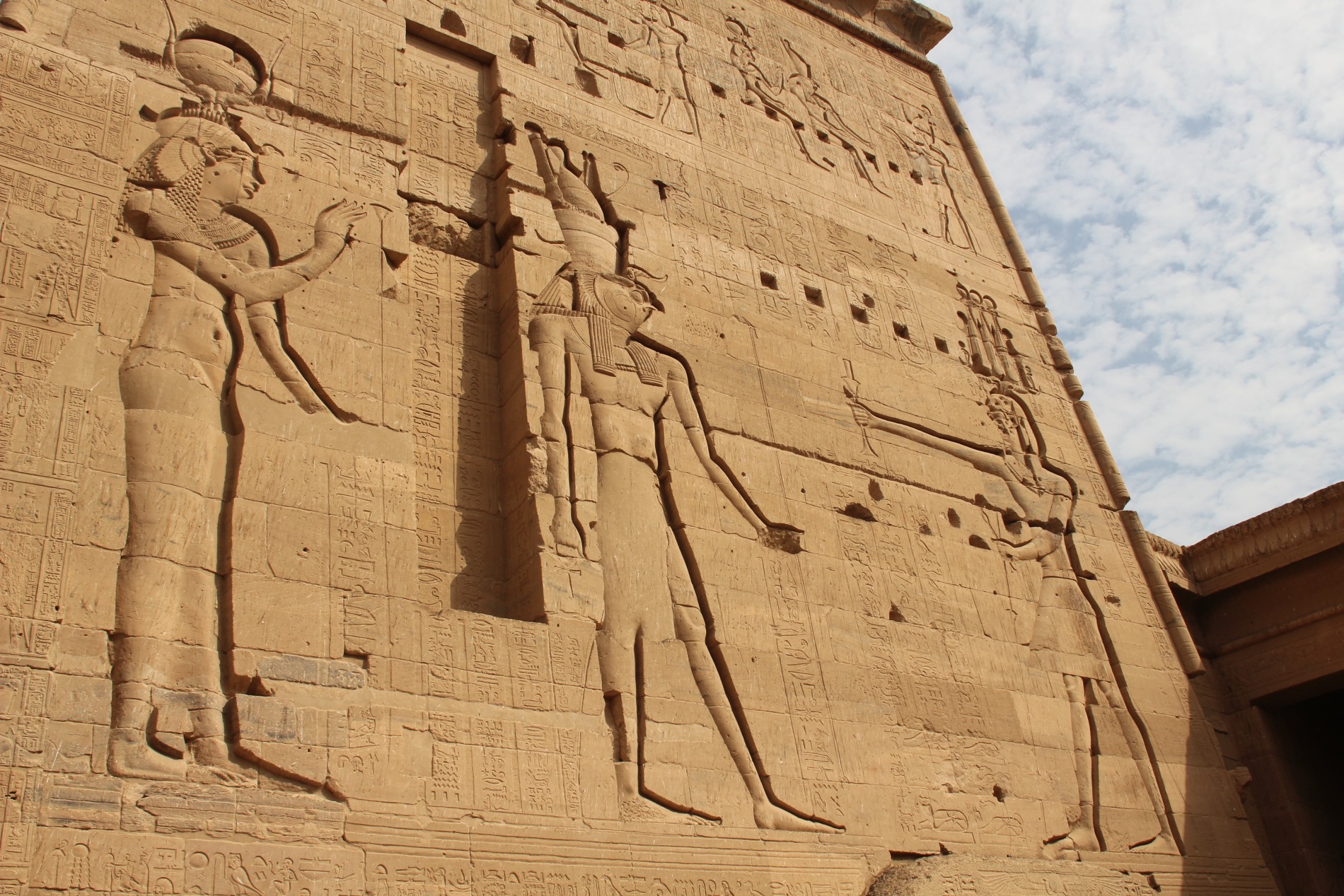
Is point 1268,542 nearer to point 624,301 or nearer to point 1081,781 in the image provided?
point 1081,781

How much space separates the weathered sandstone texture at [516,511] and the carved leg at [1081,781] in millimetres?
30

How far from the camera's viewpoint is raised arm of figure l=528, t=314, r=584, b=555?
17.5 feet

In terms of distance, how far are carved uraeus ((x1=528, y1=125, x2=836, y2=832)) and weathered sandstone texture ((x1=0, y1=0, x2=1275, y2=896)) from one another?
0.02 m

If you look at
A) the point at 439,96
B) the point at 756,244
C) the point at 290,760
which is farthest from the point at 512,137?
the point at 290,760

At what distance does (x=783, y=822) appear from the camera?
204 inches

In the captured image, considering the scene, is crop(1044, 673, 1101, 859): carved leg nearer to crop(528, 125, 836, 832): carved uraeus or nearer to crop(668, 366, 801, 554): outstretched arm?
crop(528, 125, 836, 832): carved uraeus

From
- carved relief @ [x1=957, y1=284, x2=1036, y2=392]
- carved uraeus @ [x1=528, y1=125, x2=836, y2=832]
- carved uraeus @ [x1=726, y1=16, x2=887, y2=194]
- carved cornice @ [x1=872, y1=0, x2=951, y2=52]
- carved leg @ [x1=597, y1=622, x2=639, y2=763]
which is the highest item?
carved cornice @ [x1=872, y1=0, x2=951, y2=52]

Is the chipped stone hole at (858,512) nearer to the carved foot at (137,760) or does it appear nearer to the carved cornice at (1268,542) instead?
the carved cornice at (1268,542)

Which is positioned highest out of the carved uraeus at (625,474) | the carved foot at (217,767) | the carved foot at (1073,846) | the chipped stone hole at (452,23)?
the chipped stone hole at (452,23)

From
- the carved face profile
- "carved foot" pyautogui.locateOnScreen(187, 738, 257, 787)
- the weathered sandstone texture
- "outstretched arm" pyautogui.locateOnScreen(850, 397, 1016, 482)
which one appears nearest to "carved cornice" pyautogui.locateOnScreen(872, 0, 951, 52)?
the weathered sandstone texture

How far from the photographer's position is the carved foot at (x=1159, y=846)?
6559 mm


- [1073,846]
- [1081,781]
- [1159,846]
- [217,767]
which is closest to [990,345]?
[1081,781]

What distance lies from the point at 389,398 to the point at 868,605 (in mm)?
2793

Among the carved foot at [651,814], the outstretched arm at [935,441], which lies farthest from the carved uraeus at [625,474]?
the outstretched arm at [935,441]
